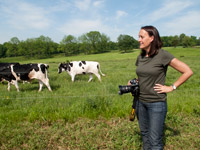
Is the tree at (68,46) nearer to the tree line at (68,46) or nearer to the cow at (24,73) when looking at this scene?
the tree line at (68,46)

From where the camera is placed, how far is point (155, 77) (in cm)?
201

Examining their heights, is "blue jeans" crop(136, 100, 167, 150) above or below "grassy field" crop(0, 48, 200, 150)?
above

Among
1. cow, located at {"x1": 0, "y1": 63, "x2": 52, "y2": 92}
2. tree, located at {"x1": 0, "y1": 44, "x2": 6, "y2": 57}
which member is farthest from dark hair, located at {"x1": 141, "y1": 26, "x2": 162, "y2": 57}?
tree, located at {"x1": 0, "y1": 44, "x2": 6, "y2": 57}

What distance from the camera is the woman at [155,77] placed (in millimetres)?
1890

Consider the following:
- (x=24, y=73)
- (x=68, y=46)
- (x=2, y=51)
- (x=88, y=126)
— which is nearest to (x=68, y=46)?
(x=68, y=46)

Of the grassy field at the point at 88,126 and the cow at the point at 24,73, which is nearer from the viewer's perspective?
the grassy field at the point at 88,126

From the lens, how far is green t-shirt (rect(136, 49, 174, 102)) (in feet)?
6.17

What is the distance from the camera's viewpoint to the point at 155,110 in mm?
2043

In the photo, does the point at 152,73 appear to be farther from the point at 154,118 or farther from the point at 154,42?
the point at 154,118

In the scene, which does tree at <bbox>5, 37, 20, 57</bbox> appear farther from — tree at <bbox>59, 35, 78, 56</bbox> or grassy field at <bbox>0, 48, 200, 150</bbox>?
grassy field at <bbox>0, 48, 200, 150</bbox>

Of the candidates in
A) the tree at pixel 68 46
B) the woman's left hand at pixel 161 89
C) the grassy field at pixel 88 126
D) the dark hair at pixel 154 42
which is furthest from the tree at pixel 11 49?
the woman's left hand at pixel 161 89

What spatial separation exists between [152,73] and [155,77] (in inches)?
3.7

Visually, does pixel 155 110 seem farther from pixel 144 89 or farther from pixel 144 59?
pixel 144 59

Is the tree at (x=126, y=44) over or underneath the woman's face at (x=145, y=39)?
over
